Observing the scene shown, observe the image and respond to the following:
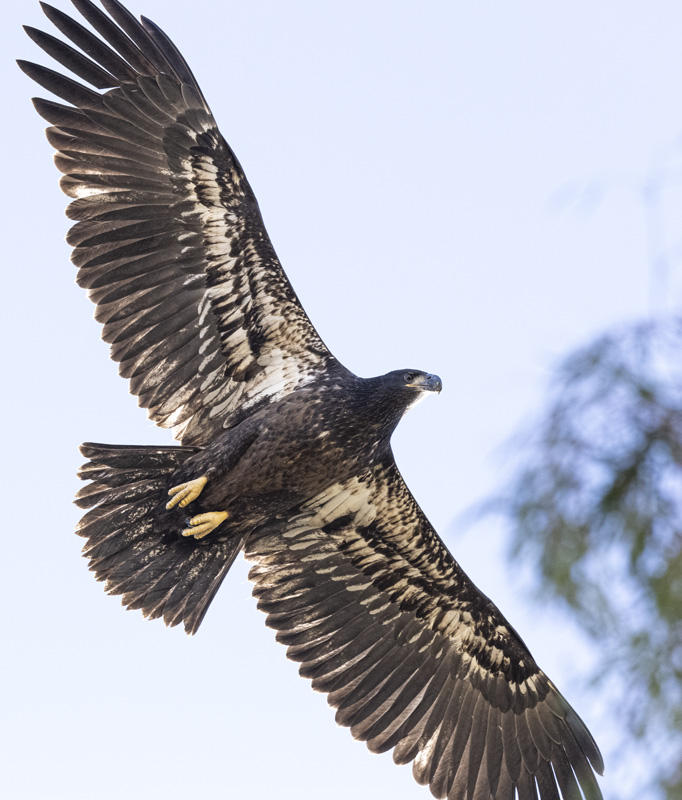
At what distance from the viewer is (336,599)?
8914 mm

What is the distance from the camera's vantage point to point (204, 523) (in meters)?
8.16

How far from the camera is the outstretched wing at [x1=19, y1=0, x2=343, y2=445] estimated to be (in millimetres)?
7922

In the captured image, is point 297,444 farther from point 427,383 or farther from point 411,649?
point 411,649

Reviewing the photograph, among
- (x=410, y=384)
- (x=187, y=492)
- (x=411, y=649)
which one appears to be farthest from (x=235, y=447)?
(x=411, y=649)

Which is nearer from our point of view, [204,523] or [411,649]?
[204,523]

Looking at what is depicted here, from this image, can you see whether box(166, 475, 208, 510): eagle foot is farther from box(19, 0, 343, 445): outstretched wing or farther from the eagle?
box(19, 0, 343, 445): outstretched wing

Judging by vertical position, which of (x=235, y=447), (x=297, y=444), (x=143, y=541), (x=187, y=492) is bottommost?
(x=143, y=541)

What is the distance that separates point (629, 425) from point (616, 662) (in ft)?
1.62

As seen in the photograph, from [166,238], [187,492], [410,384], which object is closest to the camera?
[187,492]

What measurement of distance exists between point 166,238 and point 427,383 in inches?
76.4

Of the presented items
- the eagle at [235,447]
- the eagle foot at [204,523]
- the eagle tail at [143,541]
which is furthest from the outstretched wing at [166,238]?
the eagle foot at [204,523]

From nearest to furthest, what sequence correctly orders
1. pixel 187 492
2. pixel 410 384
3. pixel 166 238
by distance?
pixel 187 492, pixel 166 238, pixel 410 384

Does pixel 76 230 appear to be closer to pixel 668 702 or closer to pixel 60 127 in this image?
pixel 60 127

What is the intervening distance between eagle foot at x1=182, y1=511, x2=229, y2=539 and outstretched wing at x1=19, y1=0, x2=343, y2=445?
19.1 inches
